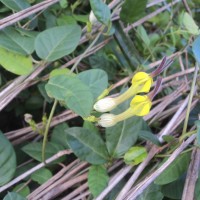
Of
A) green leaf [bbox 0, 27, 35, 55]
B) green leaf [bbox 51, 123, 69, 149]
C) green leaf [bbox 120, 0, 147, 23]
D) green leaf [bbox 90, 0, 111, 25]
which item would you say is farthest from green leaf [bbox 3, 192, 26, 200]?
green leaf [bbox 120, 0, 147, 23]

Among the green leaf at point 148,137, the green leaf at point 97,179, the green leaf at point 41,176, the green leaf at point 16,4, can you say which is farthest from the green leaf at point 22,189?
the green leaf at point 16,4

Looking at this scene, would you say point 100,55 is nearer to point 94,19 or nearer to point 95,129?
point 94,19

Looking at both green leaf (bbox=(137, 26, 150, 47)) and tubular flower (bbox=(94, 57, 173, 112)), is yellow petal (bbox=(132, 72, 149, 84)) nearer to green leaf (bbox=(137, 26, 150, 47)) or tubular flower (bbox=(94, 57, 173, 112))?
tubular flower (bbox=(94, 57, 173, 112))

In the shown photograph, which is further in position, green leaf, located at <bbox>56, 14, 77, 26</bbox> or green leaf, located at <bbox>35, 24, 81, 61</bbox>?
green leaf, located at <bbox>56, 14, 77, 26</bbox>

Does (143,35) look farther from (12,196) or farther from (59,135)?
(12,196)

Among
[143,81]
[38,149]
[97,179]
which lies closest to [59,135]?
[38,149]

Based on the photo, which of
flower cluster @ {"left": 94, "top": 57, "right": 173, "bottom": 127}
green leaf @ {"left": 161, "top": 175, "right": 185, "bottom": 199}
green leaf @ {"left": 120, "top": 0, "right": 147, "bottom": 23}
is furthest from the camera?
green leaf @ {"left": 120, "top": 0, "right": 147, "bottom": 23}
